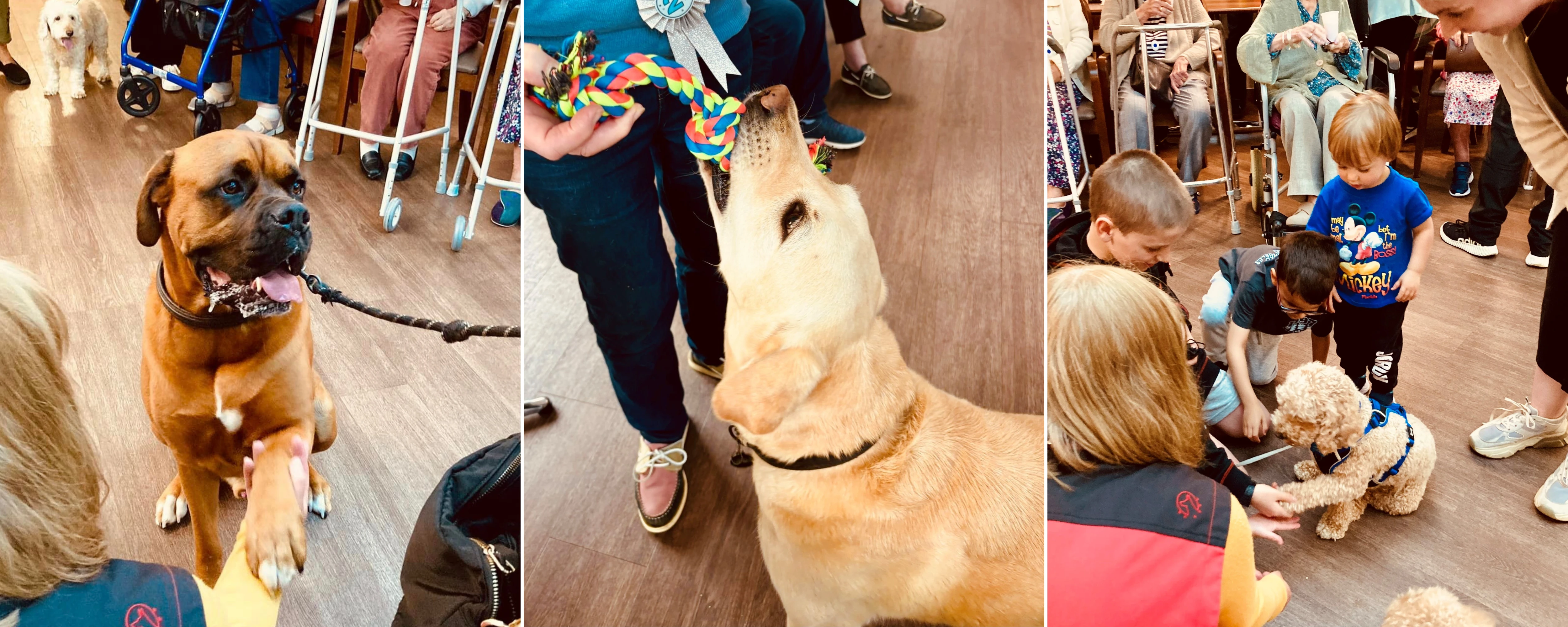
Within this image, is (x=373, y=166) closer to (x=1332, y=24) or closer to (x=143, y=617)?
(x=143, y=617)

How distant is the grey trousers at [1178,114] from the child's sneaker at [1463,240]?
0.52 metres

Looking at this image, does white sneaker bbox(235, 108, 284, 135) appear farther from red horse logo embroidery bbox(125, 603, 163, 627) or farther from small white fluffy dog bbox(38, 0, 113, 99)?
red horse logo embroidery bbox(125, 603, 163, 627)

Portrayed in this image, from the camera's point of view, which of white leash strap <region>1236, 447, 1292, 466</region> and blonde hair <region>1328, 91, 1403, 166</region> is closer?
blonde hair <region>1328, 91, 1403, 166</region>

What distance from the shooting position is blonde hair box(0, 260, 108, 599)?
3.14 ft

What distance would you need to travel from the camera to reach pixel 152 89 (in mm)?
1048

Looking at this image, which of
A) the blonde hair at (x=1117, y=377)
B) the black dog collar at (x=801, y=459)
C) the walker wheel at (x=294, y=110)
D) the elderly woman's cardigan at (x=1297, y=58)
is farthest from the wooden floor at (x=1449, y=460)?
the walker wheel at (x=294, y=110)

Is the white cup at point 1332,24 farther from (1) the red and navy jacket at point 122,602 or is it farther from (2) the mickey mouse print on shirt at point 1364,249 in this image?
(1) the red and navy jacket at point 122,602

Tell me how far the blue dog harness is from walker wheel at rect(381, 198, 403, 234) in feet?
5.56

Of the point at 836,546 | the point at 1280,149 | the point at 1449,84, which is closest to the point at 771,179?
the point at 836,546

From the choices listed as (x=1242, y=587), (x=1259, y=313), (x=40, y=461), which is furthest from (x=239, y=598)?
(x=1259, y=313)

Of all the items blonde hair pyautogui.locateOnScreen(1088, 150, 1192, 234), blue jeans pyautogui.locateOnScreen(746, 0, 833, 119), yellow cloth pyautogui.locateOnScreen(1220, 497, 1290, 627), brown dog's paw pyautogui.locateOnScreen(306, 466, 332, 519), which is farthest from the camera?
yellow cloth pyautogui.locateOnScreen(1220, 497, 1290, 627)

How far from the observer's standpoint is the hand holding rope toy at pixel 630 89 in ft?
2.85

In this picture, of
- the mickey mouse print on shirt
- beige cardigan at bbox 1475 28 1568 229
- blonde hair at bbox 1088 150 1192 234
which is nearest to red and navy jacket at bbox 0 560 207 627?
blonde hair at bbox 1088 150 1192 234

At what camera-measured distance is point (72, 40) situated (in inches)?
42.2
